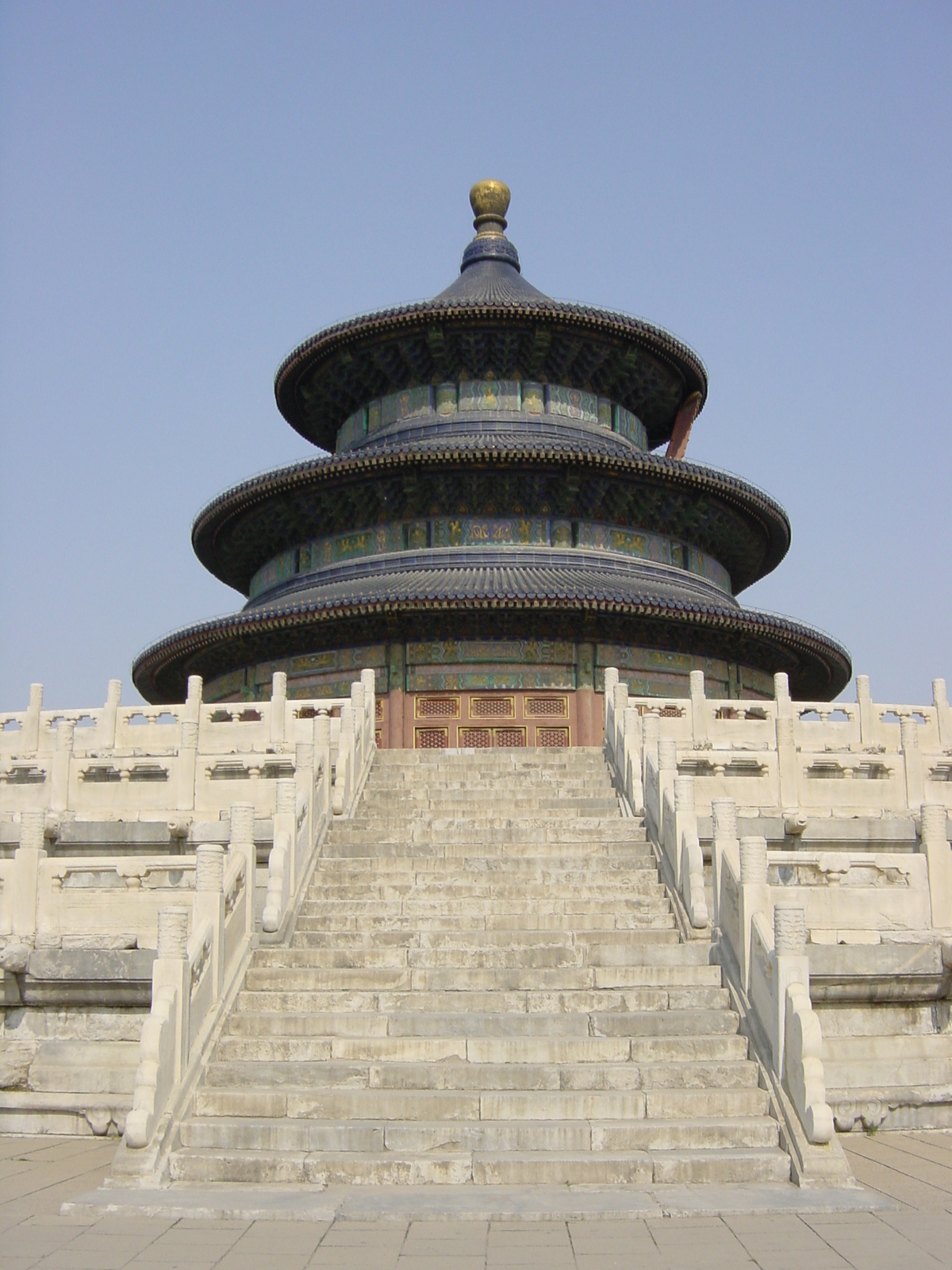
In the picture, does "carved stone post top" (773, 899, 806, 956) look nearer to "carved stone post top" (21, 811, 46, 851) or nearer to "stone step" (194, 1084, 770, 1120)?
"stone step" (194, 1084, 770, 1120)

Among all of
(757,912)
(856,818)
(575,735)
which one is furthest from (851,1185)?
(575,735)

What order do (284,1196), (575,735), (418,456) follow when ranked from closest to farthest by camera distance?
(284,1196), (575,735), (418,456)

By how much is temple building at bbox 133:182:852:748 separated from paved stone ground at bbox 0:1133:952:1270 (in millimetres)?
18454

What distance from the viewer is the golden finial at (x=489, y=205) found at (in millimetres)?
40500

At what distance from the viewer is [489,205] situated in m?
40.8

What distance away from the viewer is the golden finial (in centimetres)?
4050

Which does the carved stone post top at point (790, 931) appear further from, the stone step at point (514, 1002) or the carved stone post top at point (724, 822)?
the carved stone post top at point (724, 822)

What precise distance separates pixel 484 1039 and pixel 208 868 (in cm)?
277

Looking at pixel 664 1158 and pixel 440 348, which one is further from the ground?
pixel 440 348

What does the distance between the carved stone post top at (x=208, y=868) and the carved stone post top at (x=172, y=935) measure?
73 centimetres

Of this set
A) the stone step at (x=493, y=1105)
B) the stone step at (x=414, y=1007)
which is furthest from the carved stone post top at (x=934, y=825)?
the stone step at (x=493, y=1105)

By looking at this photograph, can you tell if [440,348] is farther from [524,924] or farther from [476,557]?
[524,924]

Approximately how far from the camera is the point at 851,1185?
850 cm

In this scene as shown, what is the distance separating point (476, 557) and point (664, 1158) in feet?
70.6
